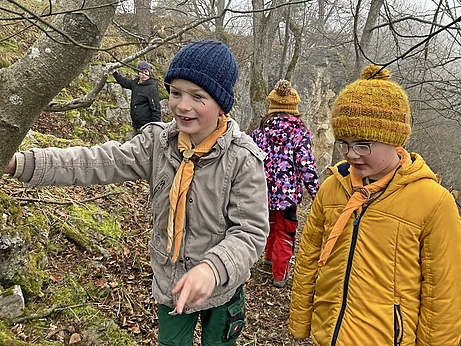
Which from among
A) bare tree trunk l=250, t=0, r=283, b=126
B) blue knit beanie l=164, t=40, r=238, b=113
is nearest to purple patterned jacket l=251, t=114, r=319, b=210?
blue knit beanie l=164, t=40, r=238, b=113

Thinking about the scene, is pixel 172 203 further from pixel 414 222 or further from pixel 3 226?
pixel 3 226

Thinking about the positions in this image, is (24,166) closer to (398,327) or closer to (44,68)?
(44,68)

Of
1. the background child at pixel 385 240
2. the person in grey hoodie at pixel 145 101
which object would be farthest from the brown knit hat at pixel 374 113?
the person in grey hoodie at pixel 145 101

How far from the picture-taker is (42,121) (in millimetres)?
7473

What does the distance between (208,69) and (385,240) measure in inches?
45.8

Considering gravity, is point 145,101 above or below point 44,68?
below

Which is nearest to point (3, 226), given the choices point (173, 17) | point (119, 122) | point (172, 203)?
point (172, 203)

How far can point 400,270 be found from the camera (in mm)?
1863

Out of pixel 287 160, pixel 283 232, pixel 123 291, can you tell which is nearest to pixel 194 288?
pixel 123 291

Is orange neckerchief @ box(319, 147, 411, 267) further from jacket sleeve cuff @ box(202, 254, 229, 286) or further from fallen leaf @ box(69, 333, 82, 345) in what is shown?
fallen leaf @ box(69, 333, 82, 345)

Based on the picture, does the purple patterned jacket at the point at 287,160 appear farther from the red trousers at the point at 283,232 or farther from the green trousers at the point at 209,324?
the green trousers at the point at 209,324

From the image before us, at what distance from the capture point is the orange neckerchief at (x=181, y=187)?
1786 millimetres

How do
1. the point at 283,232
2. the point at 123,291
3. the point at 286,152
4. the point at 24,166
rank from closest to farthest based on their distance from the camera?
the point at 24,166 → the point at 123,291 → the point at 286,152 → the point at 283,232

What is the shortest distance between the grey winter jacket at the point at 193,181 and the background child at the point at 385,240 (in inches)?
20.0
